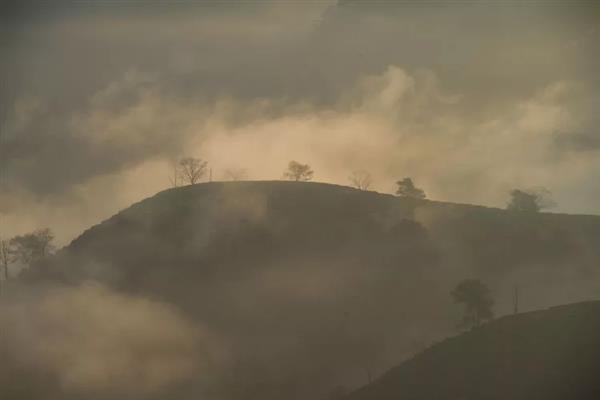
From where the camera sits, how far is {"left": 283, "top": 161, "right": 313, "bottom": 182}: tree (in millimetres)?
25625

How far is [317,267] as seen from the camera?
2298cm

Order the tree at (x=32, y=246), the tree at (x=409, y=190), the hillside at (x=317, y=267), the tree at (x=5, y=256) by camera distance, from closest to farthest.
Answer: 1. the hillside at (x=317, y=267)
2. the tree at (x=32, y=246)
3. the tree at (x=5, y=256)
4. the tree at (x=409, y=190)

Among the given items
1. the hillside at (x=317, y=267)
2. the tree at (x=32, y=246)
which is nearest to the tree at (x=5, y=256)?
the tree at (x=32, y=246)

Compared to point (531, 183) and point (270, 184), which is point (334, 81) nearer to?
point (270, 184)

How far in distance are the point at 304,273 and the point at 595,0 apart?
42.3ft

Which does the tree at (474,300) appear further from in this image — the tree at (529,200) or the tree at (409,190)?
the tree at (409,190)

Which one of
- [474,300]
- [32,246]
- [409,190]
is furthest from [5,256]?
[474,300]

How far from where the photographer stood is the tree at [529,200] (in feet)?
77.0

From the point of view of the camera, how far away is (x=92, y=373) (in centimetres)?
1941

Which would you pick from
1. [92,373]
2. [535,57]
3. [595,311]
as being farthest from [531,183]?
[92,373]

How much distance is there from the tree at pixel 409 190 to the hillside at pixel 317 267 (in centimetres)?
30

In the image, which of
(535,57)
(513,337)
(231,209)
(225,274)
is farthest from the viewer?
(231,209)

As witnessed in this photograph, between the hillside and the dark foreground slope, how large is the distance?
1.03 meters

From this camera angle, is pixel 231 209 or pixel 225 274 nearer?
pixel 225 274
